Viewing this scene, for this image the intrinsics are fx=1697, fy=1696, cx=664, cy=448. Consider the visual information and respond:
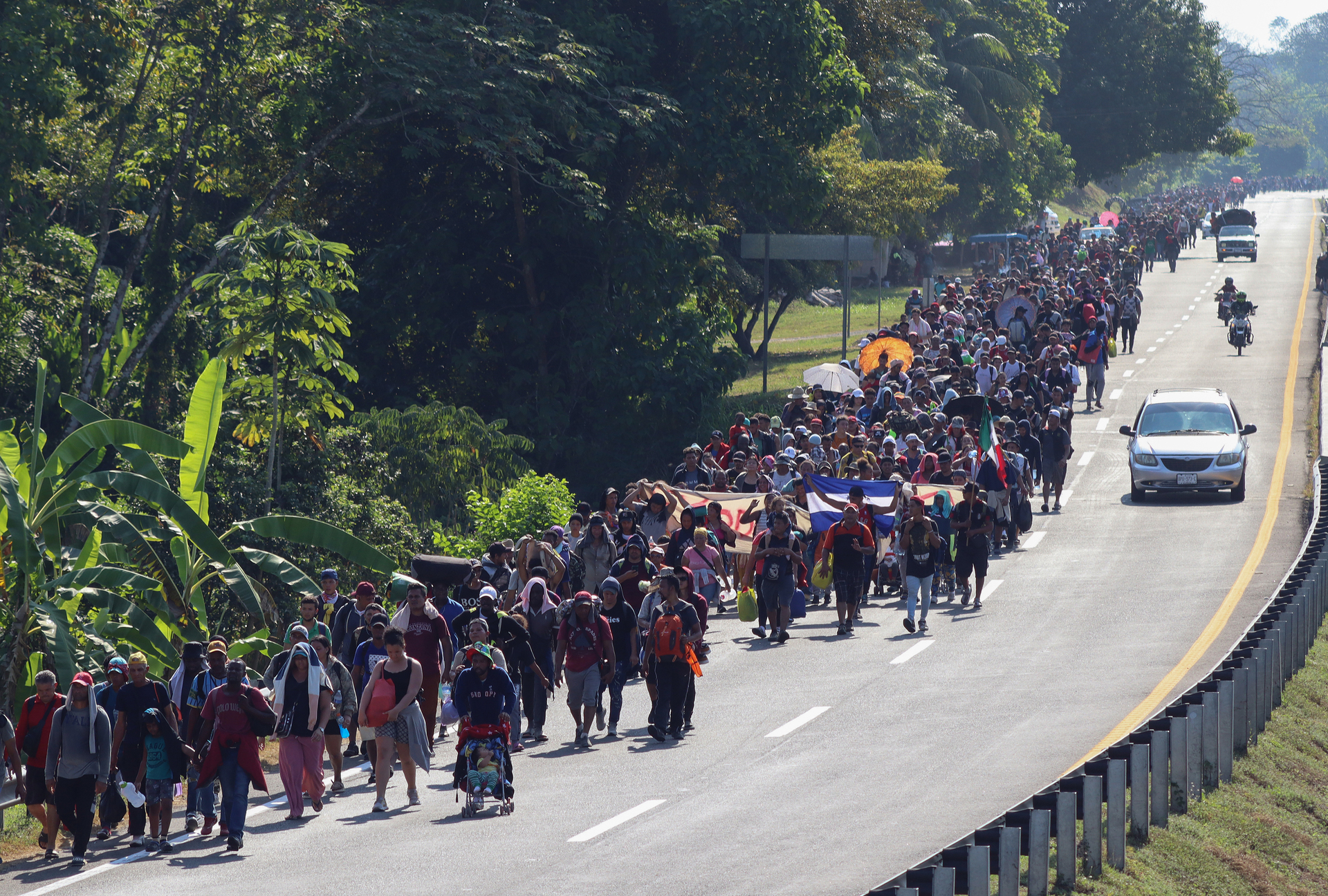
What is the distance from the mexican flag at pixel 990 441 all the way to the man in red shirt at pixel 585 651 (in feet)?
32.6

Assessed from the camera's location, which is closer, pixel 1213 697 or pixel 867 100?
pixel 1213 697

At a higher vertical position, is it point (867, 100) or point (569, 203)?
point (867, 100)

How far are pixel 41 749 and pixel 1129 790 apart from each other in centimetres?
829

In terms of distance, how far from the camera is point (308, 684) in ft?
44.2

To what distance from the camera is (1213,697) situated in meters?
13.9

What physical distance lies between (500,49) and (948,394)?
9859 mm

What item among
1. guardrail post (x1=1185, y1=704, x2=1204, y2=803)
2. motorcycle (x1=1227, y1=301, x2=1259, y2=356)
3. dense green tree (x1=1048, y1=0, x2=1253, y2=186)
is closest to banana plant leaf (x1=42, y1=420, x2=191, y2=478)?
guardrail post (x1=1185, y1=704, x2=1204, y2=803)

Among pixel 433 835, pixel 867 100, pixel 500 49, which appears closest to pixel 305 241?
pixel 500 49

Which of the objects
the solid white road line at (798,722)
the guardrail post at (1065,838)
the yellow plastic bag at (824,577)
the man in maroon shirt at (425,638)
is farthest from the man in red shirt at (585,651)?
the yellow plastic bag at (824,577)

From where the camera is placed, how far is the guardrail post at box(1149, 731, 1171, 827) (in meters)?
12.6

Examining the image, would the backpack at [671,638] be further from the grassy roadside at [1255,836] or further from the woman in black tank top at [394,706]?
the grassy roadside at [1255,836]

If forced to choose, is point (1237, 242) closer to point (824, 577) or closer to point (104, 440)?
point (824, 577)

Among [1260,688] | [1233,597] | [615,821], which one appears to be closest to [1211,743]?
[1260,688]

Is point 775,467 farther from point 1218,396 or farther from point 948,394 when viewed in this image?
point 1218,396
